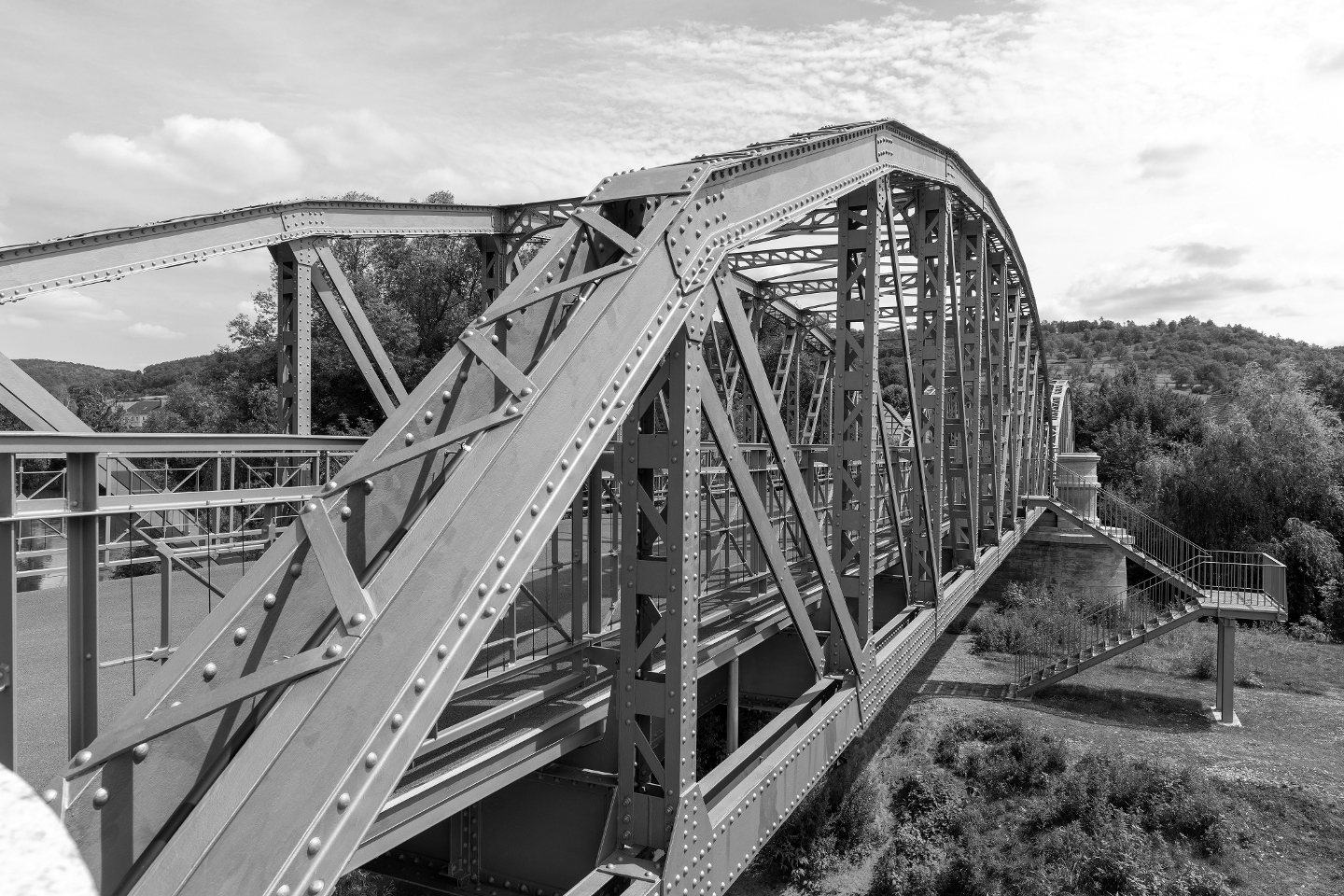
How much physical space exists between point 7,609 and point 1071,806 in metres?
17.0

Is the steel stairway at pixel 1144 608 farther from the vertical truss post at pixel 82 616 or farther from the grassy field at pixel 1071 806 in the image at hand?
the vertical truss post at pixel 82 616

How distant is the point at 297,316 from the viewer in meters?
9.90

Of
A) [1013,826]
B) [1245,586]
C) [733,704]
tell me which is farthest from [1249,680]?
[733,704]

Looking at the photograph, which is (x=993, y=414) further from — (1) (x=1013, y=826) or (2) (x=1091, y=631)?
(2) (x=1091, y=631)

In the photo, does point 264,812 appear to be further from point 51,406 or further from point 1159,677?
point 1159,677

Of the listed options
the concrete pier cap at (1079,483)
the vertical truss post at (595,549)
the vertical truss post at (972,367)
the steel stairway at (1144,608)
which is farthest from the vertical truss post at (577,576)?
the concrete pier cap at (1079,483)

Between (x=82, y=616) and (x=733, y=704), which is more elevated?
(x=82, y=616)

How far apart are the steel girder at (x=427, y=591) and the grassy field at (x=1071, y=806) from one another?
37.7ft

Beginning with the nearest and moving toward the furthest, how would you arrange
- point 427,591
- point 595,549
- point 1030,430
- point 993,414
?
1. point 427,591
2. point 595,549
3. point 993,414
4. point 1030,430

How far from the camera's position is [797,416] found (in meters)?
27.3

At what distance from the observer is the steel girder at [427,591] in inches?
84.4

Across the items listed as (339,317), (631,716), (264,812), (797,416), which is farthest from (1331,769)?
(264,812)

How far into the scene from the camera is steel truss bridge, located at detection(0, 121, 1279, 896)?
224 centimetres

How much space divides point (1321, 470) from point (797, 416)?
915 inches
